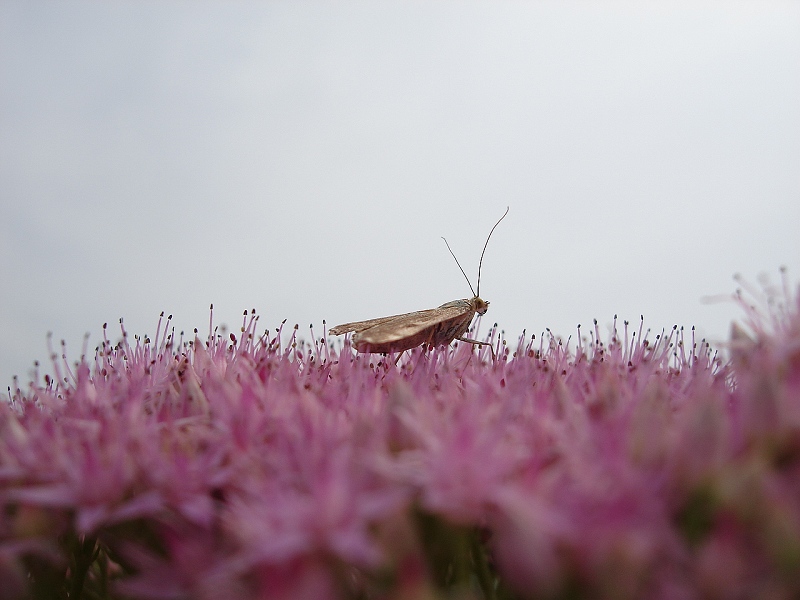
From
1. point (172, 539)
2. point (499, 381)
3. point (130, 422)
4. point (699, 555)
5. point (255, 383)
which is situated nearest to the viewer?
point (699, 555)

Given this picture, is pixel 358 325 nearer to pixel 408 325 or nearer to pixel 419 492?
pixel 408 325

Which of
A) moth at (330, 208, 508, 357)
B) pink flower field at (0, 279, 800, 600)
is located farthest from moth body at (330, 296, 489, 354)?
A: pink flower field at (0, 279, 800, 600)

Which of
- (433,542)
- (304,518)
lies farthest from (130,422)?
(433,542)

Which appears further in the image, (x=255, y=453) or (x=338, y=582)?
(x=255, y=453)

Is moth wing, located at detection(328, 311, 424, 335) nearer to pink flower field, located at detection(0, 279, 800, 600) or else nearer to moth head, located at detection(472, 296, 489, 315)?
moth head, located at detection(472, 296, 489, 315)

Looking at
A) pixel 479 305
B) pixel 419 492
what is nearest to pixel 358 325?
pixel 479 305

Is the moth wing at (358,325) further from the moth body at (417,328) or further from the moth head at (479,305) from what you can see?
the moth head at (479,305)

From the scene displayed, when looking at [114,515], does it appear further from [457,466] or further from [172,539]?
[457,466]
